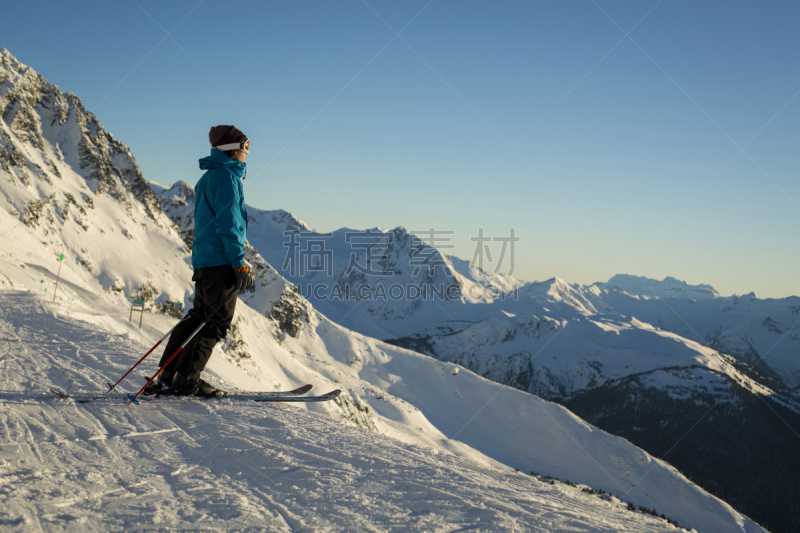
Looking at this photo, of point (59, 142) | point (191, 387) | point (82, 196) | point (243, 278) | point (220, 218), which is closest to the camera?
point (220, 218)

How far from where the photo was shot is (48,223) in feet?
214

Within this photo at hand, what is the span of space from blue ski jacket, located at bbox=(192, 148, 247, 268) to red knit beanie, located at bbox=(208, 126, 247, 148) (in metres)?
0.21

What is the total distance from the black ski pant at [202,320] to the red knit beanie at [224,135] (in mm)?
1639

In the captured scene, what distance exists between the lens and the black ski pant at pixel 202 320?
532cm

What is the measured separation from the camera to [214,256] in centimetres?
529

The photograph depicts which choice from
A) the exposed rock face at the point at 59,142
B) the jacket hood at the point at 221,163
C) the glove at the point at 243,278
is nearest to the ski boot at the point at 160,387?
the glove at the point at 243,278

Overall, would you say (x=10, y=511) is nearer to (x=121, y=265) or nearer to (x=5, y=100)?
(x=121, y=265)

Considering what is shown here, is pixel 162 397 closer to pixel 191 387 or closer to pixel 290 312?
pixel 191 387

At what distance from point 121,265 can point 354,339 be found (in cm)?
6174

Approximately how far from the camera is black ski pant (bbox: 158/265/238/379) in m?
5.32

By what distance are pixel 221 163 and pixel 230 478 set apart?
3774 millimetres

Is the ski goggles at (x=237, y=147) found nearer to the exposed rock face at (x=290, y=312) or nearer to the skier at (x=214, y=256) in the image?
the skier at (x=214, y=256)

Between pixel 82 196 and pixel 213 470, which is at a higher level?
pixel 213 470

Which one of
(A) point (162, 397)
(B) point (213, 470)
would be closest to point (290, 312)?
(A) point (162, 397)
